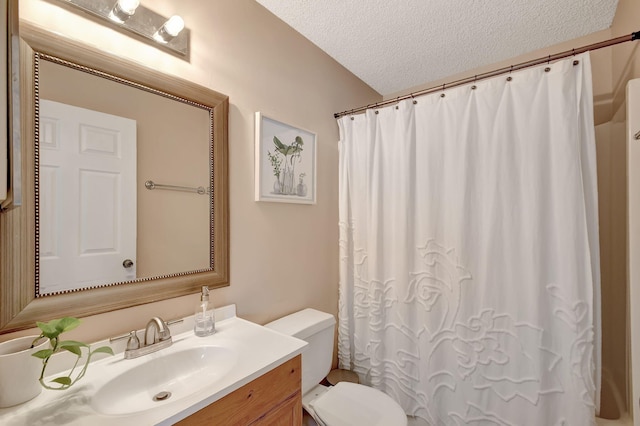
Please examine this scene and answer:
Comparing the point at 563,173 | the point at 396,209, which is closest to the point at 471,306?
the point at 396,209

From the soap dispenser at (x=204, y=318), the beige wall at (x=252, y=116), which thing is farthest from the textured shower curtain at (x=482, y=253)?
the soap dispenser at (x=204, y=318)

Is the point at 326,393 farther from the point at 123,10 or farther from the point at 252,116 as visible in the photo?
the point at 123,10

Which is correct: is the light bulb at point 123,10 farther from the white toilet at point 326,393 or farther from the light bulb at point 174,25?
the white toilet at point 326,393

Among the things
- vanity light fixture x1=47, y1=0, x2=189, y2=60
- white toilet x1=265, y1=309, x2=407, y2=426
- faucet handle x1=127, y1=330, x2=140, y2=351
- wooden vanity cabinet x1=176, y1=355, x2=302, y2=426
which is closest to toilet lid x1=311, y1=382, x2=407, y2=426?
white toilet x1=265, y1=309, x2=407, y2=426

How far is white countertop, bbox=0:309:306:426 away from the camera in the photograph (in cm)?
71

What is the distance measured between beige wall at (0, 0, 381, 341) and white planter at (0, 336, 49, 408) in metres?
0.08

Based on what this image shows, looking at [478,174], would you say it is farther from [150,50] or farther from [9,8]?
[9,8]

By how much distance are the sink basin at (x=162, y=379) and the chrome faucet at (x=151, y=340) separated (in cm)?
3

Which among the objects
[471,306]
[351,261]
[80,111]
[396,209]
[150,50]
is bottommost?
[471,306]

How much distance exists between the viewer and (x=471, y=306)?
5.17ft

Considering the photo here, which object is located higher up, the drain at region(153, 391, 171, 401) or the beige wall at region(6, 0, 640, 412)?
the beige wall at region(6, 0, 640, 412)

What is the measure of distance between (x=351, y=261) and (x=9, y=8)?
1.86 metres

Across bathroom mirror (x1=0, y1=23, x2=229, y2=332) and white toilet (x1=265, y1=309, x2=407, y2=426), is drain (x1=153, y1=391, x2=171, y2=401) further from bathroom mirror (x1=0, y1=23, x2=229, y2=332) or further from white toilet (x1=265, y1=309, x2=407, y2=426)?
white toilet (x1=265, y1=309, x2=407, y2=426)

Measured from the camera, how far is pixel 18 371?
2.44 feet
